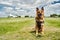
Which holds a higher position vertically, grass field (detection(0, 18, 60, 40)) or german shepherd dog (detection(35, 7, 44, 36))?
german shepherd dog (detection(35, 7, 44, 36))

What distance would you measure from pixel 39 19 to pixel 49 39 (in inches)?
168

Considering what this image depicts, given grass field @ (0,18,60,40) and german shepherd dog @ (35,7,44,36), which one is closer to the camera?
grass field @ (0,18,60,40)

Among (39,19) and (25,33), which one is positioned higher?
(39,19)

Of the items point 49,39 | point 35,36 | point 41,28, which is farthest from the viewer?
point 41,28

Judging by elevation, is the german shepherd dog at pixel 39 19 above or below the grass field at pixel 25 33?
above

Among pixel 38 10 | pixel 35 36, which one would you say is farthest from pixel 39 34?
pixel 38 10

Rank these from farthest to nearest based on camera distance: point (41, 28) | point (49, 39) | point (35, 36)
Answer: point (41, 28) → point (35, 36) → point (49, 39)

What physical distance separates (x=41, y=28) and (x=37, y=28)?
20.6 inches

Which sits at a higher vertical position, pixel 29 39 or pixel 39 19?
pixel 39 19

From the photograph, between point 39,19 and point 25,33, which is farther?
point 25,33

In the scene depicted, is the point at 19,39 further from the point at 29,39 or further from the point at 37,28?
the point at 37,28

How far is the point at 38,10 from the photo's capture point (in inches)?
1034

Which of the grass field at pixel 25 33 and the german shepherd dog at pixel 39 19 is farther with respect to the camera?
the german shepherd dog at pixel 39 19

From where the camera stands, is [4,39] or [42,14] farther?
[42,14]
